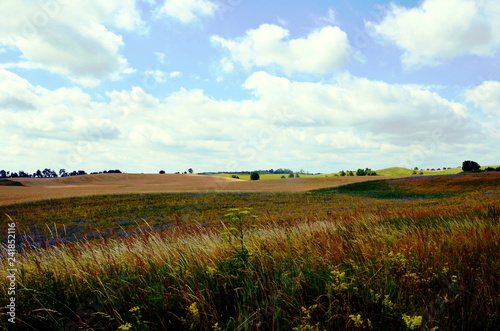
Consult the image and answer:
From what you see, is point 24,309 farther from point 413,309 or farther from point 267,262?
point 413,309

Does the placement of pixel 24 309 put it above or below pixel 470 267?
below

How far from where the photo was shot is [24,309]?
11.8ft

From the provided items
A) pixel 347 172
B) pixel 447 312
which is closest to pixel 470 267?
pixel 447 312

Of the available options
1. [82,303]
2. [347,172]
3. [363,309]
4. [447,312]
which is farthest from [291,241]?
[347,172]

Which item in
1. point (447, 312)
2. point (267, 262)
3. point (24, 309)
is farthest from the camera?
point (267, 262)

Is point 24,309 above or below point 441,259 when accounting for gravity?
below

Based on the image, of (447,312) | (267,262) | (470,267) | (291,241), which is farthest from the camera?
(291,241)

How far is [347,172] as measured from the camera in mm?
107938

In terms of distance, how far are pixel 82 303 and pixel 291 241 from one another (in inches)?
148

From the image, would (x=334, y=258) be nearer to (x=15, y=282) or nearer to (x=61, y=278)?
(x=61, y=278)

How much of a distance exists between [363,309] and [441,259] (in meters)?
1.94

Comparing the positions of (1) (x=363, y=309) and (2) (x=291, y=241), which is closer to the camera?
(1) (x=363, y=309)

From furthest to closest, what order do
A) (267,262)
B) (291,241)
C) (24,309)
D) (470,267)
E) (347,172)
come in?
(347,172) → (291,241) → (267,262) → (470,267) → (24,309)

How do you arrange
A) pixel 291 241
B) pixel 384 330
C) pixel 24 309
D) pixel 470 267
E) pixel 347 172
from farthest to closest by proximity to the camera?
pixel 347 172 → pixel 291 241 → pixel 470 267 → pixel 24 309 → pixel 384 330
